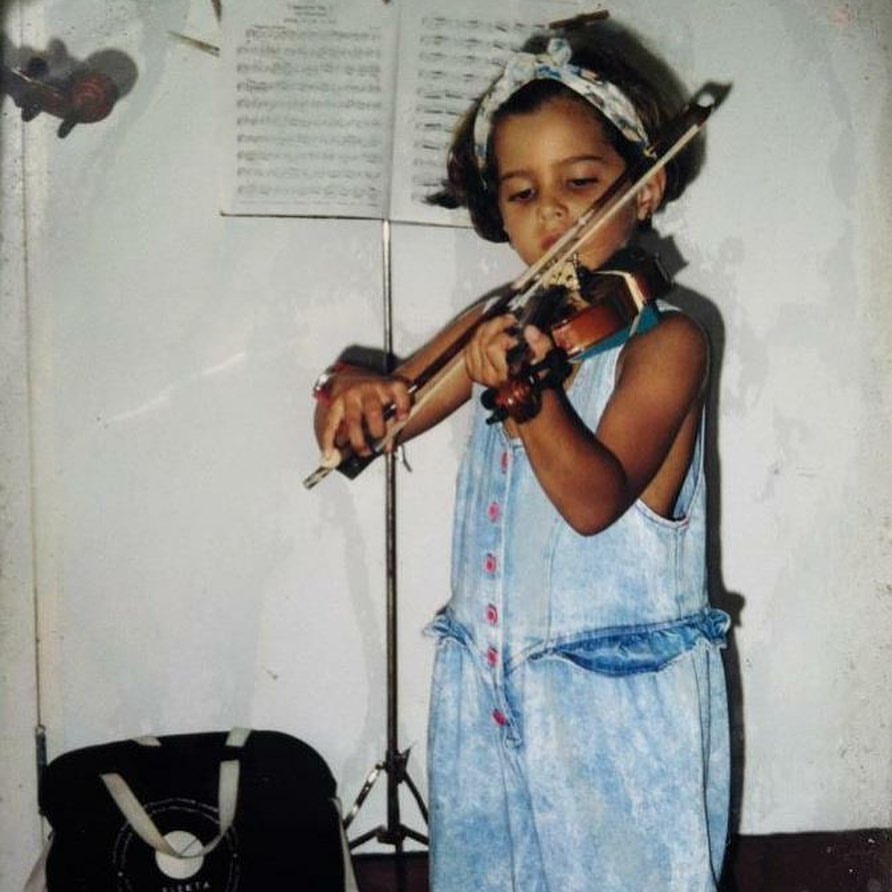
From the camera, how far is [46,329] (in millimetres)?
1473

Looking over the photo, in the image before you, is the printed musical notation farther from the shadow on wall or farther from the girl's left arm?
the girl's left arm

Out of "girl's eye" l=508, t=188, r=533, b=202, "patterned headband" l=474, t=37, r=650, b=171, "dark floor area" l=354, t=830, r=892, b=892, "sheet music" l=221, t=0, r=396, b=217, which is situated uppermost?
"sheet music" l=221, t=0, r=396, b=217

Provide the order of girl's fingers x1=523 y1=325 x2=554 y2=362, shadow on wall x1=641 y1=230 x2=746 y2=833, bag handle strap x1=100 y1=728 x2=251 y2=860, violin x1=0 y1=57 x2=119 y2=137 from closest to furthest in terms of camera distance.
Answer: girl's fingers x1=523 y1=325 x2=554 y2=362, bag handle strap x1=100 y1=728 x2=251 y2=860, violin x1=0 y1=57 x2=119 y2=137, shadow on wall x1=641 y1=230 x2=746 y2=833

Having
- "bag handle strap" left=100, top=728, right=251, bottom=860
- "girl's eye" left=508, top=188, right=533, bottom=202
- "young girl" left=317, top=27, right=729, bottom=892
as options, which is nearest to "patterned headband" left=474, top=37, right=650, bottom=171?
"young girl" left=317, top=27, right=729, bottom=892

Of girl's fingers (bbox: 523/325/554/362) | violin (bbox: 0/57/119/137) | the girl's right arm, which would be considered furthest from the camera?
violin (bbox: 0/57/119/137)

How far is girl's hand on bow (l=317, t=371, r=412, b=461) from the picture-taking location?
3.40ft

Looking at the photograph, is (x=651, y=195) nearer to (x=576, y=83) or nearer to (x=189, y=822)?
(x=576, y=83)

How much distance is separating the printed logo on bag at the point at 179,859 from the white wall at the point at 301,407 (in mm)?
267

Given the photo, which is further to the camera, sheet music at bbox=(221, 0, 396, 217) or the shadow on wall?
the shadow on wall

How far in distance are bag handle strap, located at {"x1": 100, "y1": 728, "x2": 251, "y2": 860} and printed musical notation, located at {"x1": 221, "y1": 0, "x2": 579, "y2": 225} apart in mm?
894

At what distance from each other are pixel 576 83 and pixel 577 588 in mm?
586

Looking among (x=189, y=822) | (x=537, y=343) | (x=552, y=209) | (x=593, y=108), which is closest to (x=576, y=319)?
(x=537, y=343)

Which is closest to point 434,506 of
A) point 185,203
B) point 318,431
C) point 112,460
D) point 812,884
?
point 318,431

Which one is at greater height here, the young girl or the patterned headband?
the patterned headband
